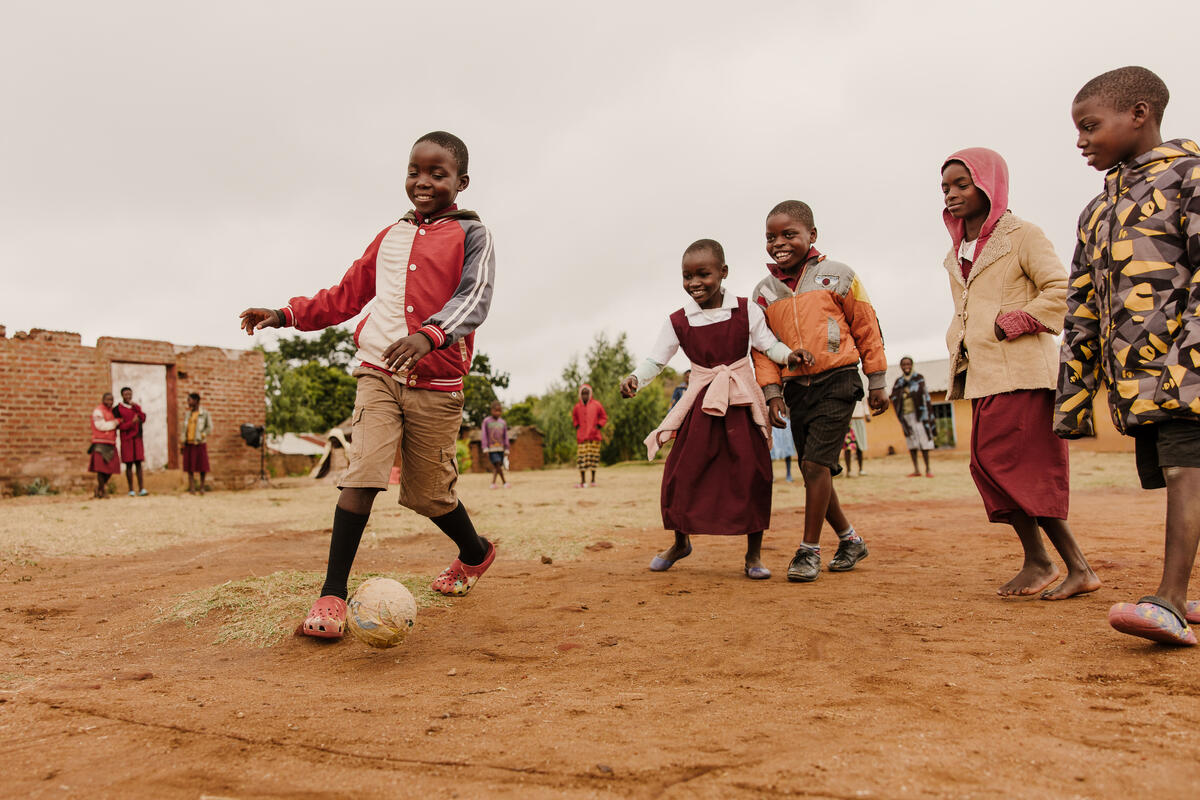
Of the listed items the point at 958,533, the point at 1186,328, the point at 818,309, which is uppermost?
the point at 818,309

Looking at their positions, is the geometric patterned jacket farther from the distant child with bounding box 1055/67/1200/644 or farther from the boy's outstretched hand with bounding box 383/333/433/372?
the boy's outstretched hand with bounding box 383/333/433/372

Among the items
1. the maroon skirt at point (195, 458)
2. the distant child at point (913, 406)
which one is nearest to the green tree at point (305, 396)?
the maroon skirt at point (195, 458)

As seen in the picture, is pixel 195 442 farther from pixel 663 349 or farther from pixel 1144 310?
pixel 1144 310

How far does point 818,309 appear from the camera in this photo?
14.9 feet

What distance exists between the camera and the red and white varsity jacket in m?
3.54

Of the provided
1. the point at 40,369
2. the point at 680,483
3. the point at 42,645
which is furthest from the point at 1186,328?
the point at 40,369

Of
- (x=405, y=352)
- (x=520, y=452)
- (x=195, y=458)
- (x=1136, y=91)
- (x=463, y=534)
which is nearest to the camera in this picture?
(x=1136, y=91)

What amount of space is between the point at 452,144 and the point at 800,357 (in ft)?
6.85

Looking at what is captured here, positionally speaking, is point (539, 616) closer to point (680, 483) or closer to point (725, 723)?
point (680, 483)

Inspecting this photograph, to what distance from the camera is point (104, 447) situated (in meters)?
13.2

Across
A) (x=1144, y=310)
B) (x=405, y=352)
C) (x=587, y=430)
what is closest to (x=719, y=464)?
(x=405, y=352)

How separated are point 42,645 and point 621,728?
2.66 meters

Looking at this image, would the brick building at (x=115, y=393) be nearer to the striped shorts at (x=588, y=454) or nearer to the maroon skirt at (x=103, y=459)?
the maroon skirt at (x=103, y=459)

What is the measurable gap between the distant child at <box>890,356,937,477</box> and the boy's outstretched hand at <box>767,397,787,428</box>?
8.93 m
